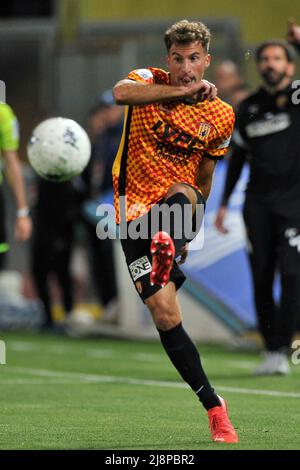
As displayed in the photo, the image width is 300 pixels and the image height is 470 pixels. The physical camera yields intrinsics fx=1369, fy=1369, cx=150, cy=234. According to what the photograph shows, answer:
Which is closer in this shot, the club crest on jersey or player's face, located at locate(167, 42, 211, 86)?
player's face, located at locate(167, 42, 211, 86)

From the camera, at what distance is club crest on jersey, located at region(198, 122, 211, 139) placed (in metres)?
7.20

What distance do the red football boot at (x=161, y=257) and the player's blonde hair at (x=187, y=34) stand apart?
101 centimetres

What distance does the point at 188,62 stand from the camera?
6934 mm

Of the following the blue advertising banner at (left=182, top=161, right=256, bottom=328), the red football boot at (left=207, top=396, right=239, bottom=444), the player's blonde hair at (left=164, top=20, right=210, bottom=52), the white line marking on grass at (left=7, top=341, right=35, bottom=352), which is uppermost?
the player's blonde hair at (left=164, top=20, right=210, bottom=52)

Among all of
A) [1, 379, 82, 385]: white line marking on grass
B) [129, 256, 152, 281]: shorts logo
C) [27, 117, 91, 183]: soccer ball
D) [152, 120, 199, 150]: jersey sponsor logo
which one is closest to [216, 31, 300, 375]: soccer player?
[1, 379, 82, 385]: white line marking on grass

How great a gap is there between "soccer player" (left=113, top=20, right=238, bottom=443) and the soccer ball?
4.44 feet

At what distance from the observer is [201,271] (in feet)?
43.7

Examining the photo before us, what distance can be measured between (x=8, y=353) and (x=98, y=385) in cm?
304

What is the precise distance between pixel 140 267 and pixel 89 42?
528 inches

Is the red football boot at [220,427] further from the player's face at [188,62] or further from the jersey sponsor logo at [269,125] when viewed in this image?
the jersey sponsor logo at [269,125]

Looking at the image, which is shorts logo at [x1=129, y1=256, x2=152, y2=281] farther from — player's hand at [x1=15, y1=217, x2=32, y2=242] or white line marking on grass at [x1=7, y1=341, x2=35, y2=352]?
white line marking on grass at [x1=7, y1=341, x2=35, y2=352]

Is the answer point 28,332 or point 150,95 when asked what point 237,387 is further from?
point 28,332

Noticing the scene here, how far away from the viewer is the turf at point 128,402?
6.74 metres

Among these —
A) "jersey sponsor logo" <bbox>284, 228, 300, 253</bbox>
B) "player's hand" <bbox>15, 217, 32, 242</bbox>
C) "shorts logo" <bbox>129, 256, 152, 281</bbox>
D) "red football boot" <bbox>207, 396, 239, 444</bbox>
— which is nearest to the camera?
"red football boot" <bbox>207, 396, 239, 444</bbox>
